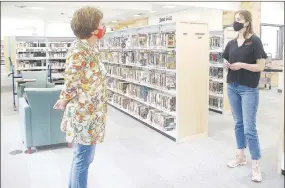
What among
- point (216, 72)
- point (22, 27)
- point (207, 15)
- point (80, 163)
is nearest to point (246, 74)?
point (80, 163)

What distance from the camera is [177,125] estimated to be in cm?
452

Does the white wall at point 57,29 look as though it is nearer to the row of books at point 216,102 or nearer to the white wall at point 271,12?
the white wall at point 271,12

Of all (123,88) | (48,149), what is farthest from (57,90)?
(123,88)

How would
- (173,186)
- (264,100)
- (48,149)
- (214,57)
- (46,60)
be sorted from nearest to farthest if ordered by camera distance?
(173,186) < (48,149) < (214,57) < (264,100) < (46,60)

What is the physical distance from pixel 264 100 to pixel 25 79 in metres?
6.23

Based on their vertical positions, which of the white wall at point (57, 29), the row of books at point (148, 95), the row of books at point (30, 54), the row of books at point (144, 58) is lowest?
the row of books at point (148, 95)

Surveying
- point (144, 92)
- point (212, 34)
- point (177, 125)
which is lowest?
point (177, 125)

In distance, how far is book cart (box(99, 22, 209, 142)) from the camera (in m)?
4.45

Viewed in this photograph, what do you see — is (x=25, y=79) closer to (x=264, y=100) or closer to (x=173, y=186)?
(x=173, y=186)

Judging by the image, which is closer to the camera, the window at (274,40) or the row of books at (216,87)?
the row of books at (216,87)

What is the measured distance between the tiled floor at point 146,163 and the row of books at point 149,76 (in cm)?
86

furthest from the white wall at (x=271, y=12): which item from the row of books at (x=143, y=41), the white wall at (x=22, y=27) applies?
the white wall at (x=22, y=27)

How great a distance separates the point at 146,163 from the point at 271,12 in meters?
8.91

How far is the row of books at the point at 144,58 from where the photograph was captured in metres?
4.74
